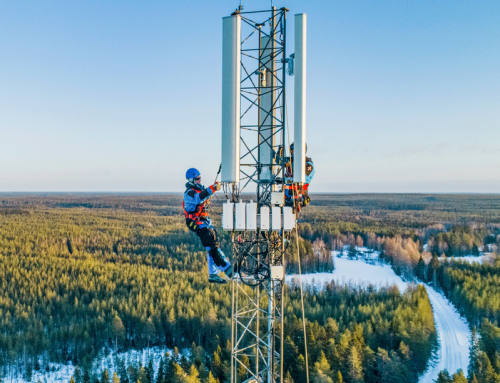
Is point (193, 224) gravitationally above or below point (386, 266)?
above

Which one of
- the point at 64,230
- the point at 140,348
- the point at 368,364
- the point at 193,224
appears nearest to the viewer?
the point at 193,224

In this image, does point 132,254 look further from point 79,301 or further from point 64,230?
point 64,230

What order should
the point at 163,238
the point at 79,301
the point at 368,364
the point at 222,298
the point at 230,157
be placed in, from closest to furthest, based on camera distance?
the point at 230,157, the point at 368,364, the point at 222,298, the point at 79,301, the point at 163,238

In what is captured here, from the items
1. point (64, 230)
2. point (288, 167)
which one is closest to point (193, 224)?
point (288, 167)

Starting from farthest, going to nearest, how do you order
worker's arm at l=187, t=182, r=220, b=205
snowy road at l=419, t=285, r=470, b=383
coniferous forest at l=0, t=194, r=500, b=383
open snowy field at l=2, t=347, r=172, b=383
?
1. open snowy field at l=2, t=347, r=172, b=383
2. snowy road at l=419, t=285, r=470, b=383
3. coniferous forest at l=0, t=194, r=500, b=383
4. worker's arm at l=187, t=182, r=220, b=205

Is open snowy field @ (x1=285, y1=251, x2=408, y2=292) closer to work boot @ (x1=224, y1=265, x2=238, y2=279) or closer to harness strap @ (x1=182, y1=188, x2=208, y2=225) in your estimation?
work boot @ (x1=224, y1=265, x2=238, y2=279)

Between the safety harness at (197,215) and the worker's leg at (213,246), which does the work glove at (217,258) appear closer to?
the worker's leg at (213,246)

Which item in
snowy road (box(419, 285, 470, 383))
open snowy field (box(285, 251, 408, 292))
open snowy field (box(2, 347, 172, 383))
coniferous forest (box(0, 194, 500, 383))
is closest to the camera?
coniferous forest (box(0, 194, 500, 383))

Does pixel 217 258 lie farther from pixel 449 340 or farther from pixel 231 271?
pixel 449 340

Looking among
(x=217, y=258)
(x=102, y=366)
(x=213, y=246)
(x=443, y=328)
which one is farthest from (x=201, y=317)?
(x=213, y=246)

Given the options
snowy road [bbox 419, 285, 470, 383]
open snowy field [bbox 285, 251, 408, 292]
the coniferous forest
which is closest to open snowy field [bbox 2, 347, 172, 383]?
the coniferous forest

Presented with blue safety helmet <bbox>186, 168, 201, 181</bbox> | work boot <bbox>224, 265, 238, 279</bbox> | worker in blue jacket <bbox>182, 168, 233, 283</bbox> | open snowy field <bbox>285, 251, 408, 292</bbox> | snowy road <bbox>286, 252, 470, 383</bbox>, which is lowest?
open snowy field <bbox>285, 251, 408, 292</bbox>
